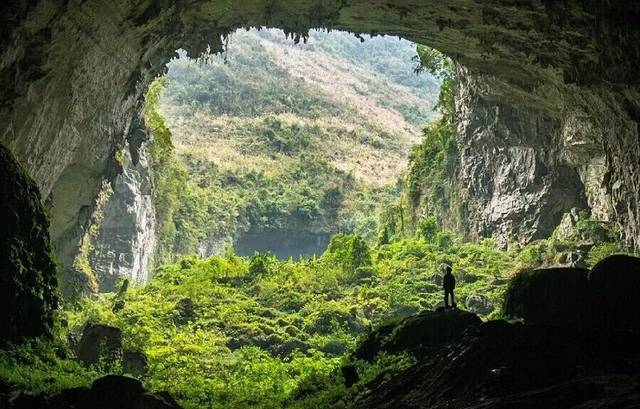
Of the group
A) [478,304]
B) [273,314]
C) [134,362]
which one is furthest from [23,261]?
[478,304]

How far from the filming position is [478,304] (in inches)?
881

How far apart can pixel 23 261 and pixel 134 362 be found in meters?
6.58

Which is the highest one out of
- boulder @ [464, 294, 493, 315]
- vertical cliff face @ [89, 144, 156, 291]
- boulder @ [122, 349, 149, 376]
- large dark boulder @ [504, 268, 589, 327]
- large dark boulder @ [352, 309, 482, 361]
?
vertical cliff face @ [89, 144, 156, 291]

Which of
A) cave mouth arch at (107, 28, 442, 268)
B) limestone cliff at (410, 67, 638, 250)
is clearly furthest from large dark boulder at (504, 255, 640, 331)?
cave mouth arch at (107, 28, 442, 268)

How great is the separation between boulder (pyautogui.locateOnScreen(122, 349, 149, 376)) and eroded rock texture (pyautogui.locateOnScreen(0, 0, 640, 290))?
179 inches

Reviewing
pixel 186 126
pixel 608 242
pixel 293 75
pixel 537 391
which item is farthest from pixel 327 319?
pixel 293 75

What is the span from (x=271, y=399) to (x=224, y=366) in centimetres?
601

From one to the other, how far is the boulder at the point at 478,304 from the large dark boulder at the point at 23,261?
14400 mm

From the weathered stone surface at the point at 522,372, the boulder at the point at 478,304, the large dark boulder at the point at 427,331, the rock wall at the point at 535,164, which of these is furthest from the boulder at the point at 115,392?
the boulder at the point at 478,304

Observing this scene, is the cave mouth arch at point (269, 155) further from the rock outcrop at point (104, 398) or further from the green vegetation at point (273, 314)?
the rock outcrop at point (104, 398)

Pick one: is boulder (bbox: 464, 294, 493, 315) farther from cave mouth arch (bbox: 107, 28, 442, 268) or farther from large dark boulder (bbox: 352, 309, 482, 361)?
cave mouth arch (bbox: 107, 28, 442, 268)

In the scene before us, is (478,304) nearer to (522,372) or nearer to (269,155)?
(522,372)

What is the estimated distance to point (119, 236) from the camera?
32.9 metres

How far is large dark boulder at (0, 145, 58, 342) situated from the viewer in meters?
10.6
